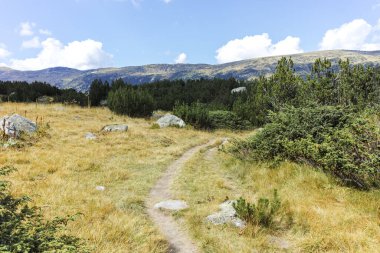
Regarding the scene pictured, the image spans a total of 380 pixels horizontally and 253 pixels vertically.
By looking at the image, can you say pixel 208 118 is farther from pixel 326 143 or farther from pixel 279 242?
pixel 279 242

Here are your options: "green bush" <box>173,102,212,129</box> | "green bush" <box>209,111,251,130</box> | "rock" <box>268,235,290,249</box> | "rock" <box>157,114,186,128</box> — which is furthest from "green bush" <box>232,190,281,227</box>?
"green bush" <box>209,111,251,130</box>

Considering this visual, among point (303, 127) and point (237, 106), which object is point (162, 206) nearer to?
point (303, 127)

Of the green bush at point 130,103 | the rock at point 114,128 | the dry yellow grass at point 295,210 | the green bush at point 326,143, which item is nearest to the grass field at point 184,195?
the dry yellow grass at point 295,210

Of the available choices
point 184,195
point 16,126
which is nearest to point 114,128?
point 16,126

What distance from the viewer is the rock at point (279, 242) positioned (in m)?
6.28

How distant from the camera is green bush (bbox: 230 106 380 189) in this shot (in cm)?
868

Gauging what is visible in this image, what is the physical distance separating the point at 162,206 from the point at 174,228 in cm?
139

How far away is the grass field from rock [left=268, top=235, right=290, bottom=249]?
3cm

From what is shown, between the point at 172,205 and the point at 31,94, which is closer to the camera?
the point at 172,205

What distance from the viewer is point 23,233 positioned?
10.9 feet

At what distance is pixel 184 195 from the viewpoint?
9.62 meters

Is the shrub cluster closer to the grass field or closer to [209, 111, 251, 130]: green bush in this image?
[209, 111, 251, 130]: green bush

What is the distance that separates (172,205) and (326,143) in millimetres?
4950

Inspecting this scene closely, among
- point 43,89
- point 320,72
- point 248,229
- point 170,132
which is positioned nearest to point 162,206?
point 248,229
